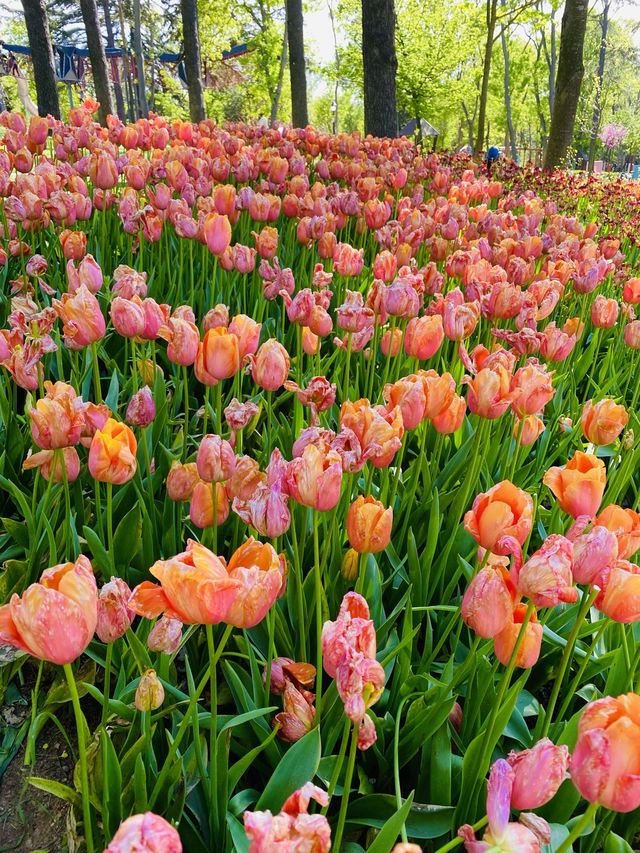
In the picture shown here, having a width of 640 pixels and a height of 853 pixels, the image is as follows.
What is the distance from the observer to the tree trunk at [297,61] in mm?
12156

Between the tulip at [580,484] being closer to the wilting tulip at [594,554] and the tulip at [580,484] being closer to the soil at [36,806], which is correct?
the wilting tulip at [594,554]

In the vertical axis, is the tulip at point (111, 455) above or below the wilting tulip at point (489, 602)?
above

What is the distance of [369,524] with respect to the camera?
3.95 feet

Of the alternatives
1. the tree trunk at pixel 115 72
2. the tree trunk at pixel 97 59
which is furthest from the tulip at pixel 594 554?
the tree trunk at pixel 115 72

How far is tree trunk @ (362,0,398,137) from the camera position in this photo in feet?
24.9

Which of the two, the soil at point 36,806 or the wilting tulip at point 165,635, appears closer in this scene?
the wilting tulip at point 165,635

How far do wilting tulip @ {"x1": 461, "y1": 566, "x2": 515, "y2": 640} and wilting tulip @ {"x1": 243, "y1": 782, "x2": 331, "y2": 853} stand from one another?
0.48m

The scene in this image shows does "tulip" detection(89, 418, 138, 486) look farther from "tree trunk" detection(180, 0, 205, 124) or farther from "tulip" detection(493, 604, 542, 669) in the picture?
"tree trunk" detection(180, 0, 205, 124)

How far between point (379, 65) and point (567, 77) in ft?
12.0

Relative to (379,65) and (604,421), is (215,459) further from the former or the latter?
(379,65)

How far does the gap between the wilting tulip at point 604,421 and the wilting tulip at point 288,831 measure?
1309 millimetres

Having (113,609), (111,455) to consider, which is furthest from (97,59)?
(113,609)

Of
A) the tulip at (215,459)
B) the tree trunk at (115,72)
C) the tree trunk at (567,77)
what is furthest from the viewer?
the tree trunk at (115,72)

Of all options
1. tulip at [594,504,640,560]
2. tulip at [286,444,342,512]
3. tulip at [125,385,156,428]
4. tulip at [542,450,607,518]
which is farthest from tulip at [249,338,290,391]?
tulip at [594,504,640,560]
